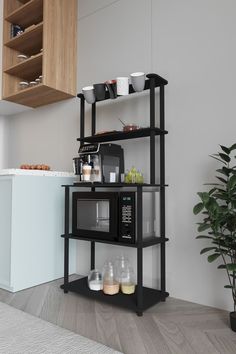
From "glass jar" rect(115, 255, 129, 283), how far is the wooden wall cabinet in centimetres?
156

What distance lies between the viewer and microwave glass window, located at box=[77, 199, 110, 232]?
2014mm

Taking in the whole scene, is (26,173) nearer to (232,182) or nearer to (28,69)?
(28,69)

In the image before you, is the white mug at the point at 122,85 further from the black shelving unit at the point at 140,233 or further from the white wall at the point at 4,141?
the white wall at the point at 4,141

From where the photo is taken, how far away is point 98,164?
2.08 meters

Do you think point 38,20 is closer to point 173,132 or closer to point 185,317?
point 173,132

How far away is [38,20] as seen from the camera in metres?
2.99

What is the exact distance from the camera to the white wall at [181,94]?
6.33ft

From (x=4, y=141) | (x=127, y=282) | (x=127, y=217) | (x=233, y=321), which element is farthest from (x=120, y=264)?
(x=4, y=141)

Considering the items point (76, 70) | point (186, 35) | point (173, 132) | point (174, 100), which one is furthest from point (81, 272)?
point (186, 35)

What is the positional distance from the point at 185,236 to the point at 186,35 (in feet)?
4.69

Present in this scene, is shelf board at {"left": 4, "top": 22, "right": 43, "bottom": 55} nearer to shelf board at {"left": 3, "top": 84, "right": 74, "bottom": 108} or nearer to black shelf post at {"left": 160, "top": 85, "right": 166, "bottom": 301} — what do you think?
shelf board at {"left": 3, "top": 84, "right": 74, "bottom": 108}

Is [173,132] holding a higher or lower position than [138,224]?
higher

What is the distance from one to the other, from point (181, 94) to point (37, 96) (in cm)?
147

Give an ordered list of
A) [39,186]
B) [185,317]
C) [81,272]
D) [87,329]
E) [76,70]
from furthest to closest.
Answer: [76,70]
[81,272]
[39,186]
[185,317]
[87,329]
